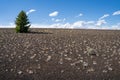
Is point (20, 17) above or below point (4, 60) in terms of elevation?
above

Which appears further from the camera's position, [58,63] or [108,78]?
[58,63]

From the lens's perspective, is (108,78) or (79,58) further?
(79,58)

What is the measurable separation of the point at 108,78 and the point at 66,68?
2.38 meters

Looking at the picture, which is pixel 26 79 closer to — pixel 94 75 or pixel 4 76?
pixel 4 76

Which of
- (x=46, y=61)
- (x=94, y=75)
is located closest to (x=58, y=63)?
(x=46, y=61)

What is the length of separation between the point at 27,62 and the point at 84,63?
3226 millimetres

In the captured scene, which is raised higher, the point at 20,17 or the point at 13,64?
the point at 20,17

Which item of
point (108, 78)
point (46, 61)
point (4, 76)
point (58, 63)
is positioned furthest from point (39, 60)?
point (108, 78)

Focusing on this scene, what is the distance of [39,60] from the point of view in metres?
13.0

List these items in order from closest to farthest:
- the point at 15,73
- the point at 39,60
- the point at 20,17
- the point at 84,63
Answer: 1. the point at 15,73
2. the point at 84,63
3. the point at 39,60
4. the point at 20,17

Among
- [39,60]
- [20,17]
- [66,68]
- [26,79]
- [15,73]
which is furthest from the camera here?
[20,17]

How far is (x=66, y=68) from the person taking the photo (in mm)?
11305

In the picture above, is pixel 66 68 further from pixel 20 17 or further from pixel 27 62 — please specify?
pixel 20 17

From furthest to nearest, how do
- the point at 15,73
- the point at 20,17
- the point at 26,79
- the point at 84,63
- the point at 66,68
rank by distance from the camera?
the point at 20,17
the point at 84,63
the point at 66,68
the point at 15,73
the point at 26,79
